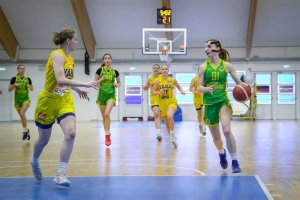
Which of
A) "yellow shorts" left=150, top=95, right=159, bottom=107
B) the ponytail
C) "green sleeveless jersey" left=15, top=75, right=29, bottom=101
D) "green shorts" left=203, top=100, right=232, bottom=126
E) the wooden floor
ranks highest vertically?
the ponytail

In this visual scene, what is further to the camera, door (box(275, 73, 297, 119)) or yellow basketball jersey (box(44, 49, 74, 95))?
door (box(275, 73, 297, 119))

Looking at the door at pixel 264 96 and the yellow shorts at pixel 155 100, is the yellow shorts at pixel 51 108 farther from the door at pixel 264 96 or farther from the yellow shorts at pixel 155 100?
the door at pixel 264 96

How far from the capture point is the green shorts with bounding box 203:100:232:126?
5.54m

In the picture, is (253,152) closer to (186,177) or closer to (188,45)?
(186,177)

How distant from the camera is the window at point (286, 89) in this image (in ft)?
84.4

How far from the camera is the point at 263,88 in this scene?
25.8 metres

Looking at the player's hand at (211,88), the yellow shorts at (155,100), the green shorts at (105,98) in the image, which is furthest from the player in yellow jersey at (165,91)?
the player's hand at (211,88)

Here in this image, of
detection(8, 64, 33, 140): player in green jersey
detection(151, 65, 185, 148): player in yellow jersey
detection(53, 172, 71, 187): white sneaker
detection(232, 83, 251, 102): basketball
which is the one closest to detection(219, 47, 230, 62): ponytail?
detection(232, 83, 251, 102): basketball

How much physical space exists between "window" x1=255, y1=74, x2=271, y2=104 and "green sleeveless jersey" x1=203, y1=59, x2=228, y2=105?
2096 cm

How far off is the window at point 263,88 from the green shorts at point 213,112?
20.9m

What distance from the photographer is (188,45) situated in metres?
25.7

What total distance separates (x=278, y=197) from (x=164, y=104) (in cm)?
580

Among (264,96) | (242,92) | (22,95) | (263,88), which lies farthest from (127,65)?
(242,92)

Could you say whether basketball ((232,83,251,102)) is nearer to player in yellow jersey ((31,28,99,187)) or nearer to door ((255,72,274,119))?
player in yellow jersey ((31,28,99,187))
